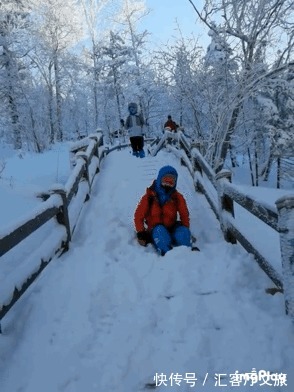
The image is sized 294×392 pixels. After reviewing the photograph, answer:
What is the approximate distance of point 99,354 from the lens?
3.16 meters

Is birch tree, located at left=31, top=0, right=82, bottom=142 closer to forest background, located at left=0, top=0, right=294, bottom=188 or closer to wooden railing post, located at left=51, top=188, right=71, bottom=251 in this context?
forest background, located at left=0, top=0, right=294, bottom=188

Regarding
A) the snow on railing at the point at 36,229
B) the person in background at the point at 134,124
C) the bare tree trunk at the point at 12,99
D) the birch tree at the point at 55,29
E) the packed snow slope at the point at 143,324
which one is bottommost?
the packed snow slope at the point at 143,324

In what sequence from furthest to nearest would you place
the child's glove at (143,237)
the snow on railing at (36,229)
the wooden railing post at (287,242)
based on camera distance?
the child's glove at (143,237), the snow on railing at (36,229), the wooden railing post at (287,242)

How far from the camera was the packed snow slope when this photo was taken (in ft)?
9.56

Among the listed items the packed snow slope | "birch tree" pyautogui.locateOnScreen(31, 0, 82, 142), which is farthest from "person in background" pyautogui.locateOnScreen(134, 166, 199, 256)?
"birch tree" pyautogui.locateOnScreen(31, 0, 82, 142)

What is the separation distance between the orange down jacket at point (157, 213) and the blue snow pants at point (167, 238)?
24 cm

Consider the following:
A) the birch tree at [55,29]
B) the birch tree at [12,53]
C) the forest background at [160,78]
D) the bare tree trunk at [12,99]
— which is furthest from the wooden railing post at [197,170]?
the birch tree at [55,29]

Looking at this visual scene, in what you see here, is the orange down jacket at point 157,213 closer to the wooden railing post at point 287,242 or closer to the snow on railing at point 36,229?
the snow on railing at point 36,229

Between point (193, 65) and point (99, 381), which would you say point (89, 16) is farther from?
point (99, 381)

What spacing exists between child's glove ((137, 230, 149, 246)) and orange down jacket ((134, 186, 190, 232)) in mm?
92

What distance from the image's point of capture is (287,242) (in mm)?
3260

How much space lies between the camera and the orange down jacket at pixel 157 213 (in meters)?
5.53

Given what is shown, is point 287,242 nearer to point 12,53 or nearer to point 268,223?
point 268,223

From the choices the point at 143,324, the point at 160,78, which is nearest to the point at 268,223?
the point at 143,324
